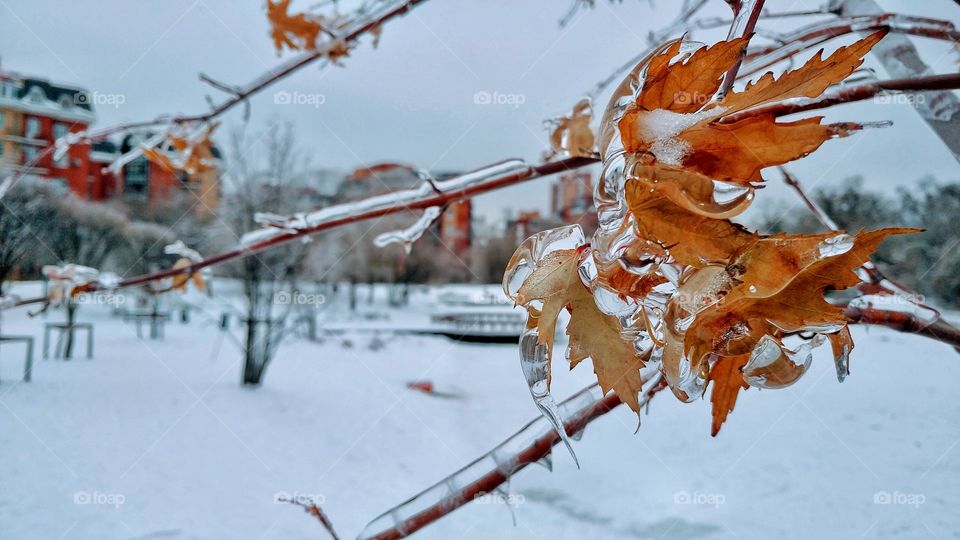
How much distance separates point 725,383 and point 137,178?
278cm

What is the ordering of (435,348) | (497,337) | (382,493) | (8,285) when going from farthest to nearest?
1. (435,348)
2. (497,337)
3. (8,285)
4. (382,493)

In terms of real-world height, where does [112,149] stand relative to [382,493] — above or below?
above

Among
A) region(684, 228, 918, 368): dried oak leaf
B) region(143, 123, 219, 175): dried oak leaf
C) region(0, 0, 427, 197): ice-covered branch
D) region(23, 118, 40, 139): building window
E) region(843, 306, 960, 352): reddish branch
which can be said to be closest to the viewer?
region(684, 228, 918, 368): dried oak leaf

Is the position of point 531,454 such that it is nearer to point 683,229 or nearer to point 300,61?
point 683,229

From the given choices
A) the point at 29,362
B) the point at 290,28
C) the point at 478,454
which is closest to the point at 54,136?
the point at 29,362

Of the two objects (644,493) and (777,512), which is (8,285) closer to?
(644,493)

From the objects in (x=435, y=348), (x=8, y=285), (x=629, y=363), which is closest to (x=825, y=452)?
(x=629, y=363)

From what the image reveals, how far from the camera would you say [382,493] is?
0.97 metres

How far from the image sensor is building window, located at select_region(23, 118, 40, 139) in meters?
1.75

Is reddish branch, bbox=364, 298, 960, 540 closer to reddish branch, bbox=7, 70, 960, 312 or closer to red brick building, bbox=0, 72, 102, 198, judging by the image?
reddish branch, bbox=7, 70, 960, 312

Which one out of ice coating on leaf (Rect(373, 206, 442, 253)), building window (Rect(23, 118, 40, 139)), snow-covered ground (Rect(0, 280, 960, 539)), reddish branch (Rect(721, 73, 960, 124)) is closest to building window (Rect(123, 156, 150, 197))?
building window (Rect(23, 118, 40, 139))

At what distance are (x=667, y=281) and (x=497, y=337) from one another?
6.32 feet

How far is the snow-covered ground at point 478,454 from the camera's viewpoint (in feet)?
2.28

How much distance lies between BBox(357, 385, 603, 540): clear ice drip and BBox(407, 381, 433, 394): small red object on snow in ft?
5.09
